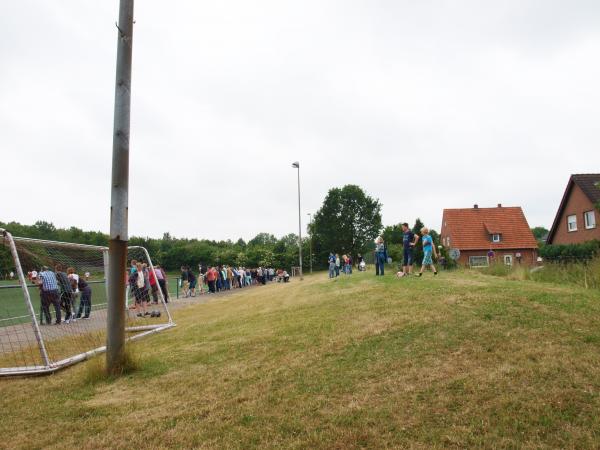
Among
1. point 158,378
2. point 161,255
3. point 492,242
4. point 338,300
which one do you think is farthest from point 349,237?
point 158,378

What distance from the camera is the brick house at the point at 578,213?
99.2 feet

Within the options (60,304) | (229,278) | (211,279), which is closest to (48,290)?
(60,304)

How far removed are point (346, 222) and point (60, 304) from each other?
58969 mm

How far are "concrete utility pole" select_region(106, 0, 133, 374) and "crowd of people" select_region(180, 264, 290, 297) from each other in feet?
61.5

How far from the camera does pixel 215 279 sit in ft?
89.9

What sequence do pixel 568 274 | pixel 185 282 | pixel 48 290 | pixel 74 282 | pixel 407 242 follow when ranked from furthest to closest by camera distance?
pixel 185 282 < pixel 407 242 < pixel 74 282 < pixel 568 274 < pixel 48 290

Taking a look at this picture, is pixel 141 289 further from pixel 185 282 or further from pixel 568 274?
pixel 185 282

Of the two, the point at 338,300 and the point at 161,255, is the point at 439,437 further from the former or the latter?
the point at 161,255

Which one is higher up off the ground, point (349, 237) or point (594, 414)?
point (349, 237)

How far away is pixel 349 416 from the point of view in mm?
3715

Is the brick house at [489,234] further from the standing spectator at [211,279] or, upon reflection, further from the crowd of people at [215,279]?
the standing spectator at [211,279]

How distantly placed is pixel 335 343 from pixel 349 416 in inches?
81.9

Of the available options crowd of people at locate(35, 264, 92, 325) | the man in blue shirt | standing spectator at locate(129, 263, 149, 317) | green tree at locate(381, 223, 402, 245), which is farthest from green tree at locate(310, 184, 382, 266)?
crowd of people at locate(35, 264, 92, 325)

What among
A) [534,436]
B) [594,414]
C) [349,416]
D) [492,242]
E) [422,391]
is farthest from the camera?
[492,242]
